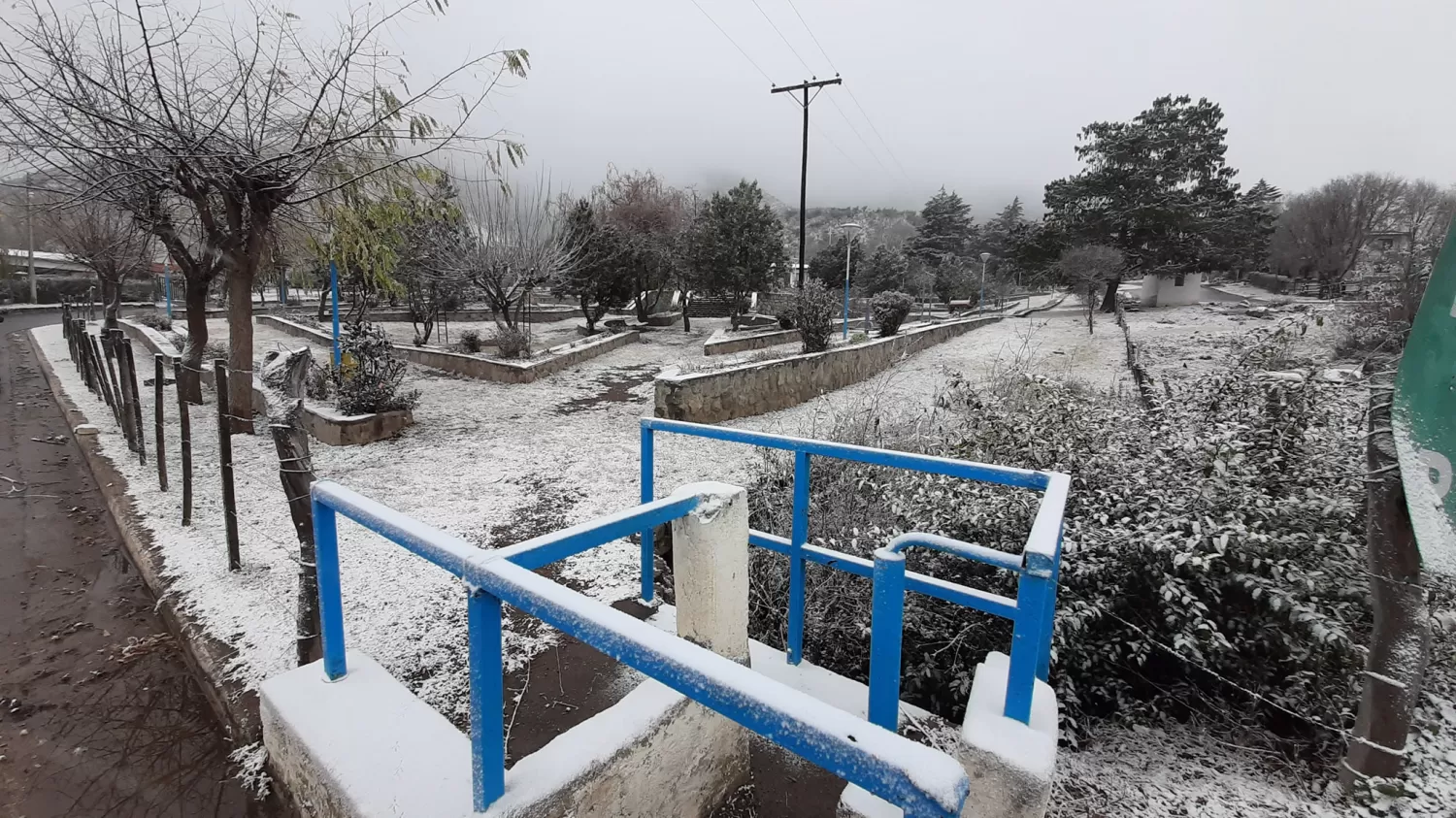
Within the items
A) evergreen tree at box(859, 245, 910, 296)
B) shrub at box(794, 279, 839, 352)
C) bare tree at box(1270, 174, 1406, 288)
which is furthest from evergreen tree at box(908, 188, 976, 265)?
shrub at box(794, 279, 839, 352)

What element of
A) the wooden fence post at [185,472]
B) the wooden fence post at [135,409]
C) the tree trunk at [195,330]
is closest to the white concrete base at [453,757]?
the wooden fence post at [185,472]

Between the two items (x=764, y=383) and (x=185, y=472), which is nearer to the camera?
(x=185, y=472)

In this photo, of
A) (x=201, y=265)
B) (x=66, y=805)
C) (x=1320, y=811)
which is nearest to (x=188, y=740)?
(x=66, y=805)

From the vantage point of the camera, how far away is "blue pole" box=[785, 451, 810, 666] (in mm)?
2537

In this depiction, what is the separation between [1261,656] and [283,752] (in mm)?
3788

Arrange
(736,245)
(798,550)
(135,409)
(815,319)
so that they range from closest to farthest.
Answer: (798,550) → (135,409) → (815,319) → (736,245)

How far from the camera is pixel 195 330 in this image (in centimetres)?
868

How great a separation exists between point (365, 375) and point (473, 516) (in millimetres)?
3695

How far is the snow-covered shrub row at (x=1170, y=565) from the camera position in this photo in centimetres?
265

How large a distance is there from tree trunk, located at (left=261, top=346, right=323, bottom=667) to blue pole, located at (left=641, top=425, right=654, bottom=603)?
54.2 inches


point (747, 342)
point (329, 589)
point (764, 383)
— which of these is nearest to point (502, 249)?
point (747, 342)

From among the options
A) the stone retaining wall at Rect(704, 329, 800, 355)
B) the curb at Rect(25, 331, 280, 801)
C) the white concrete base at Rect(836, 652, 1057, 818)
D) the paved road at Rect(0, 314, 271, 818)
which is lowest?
the paved road at Rect(0, 314, 271, 818)

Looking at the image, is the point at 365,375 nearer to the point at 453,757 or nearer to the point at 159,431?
the point at 159,431

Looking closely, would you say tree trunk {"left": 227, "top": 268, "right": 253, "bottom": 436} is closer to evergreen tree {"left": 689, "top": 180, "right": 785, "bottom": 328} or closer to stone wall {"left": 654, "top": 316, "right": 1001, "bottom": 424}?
stone wall {"left": 654, "top": 316, "right": 1001, "bottom": 424}
